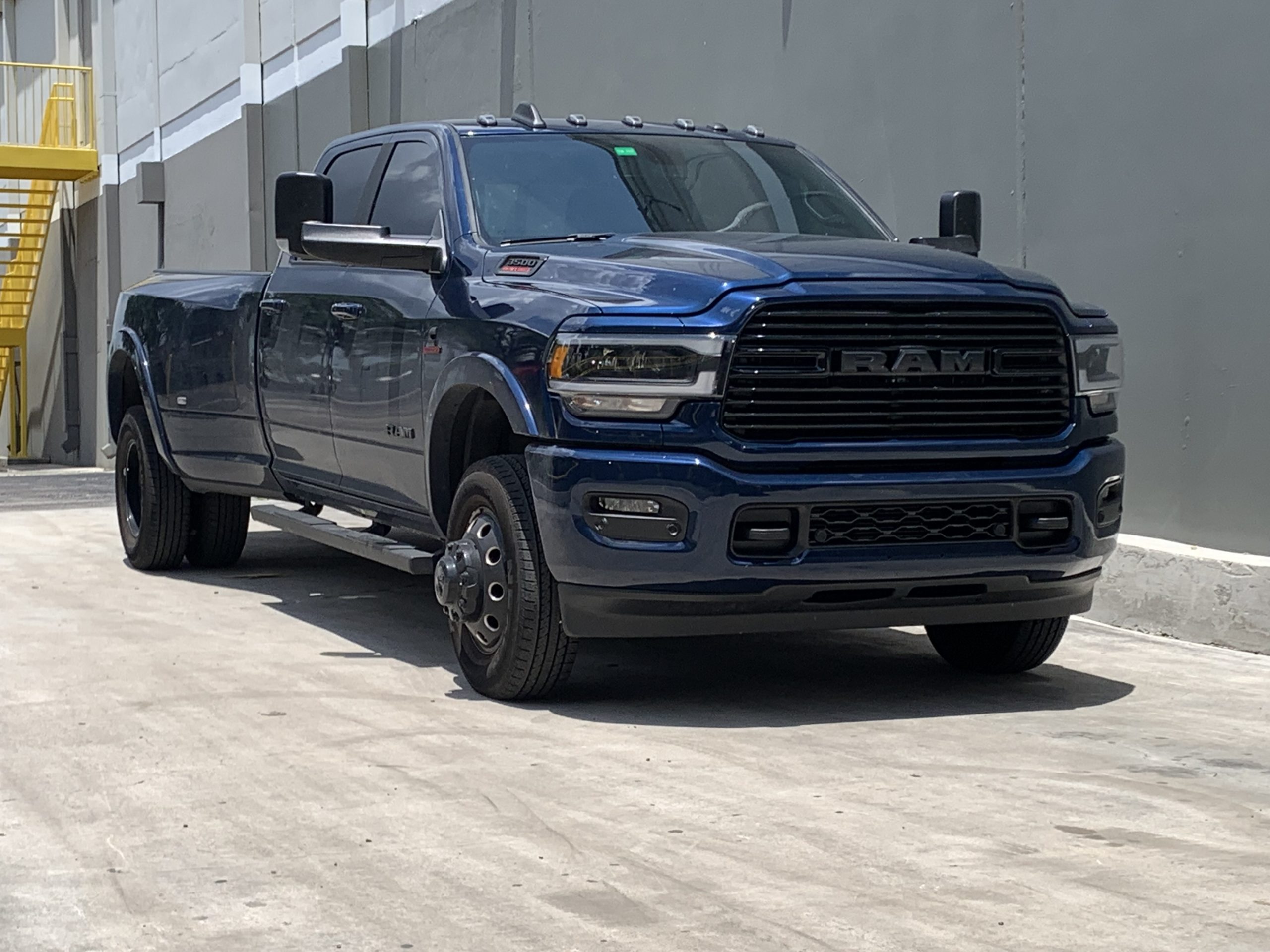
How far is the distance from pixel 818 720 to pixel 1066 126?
381cm

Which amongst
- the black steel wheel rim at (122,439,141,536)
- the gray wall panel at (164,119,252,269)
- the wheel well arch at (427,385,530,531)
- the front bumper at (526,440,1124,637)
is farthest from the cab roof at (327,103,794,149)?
the gray wall panel at (164,119,252,269)

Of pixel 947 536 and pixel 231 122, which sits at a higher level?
pixel 231 122

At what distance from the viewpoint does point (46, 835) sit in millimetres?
4840

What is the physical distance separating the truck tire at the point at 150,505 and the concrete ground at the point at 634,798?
2.07m

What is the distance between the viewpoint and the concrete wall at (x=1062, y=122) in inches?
314

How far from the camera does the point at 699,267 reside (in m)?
6.20

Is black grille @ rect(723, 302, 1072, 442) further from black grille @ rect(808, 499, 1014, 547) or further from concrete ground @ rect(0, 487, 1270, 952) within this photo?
concrete ground @ rect(0, 487, 1270, 952)

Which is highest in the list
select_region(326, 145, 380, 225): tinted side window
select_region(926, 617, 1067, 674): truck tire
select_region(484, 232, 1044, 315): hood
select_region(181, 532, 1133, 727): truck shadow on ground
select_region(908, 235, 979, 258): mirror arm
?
select_region(326, 145, 380, 225): tinted side window

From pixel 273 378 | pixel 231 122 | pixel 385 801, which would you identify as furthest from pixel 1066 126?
pixel 231 122

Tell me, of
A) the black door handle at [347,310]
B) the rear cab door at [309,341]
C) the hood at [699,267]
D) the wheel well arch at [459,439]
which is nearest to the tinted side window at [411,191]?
the rear cab door at [309,341]

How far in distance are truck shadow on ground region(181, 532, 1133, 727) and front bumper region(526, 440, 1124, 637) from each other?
365mm

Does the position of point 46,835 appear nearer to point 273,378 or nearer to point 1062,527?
point 1062,527

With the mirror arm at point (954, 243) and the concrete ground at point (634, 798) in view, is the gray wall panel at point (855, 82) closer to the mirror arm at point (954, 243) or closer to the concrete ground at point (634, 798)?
the mirror arm at point (954, 243)

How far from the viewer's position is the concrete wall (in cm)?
798
